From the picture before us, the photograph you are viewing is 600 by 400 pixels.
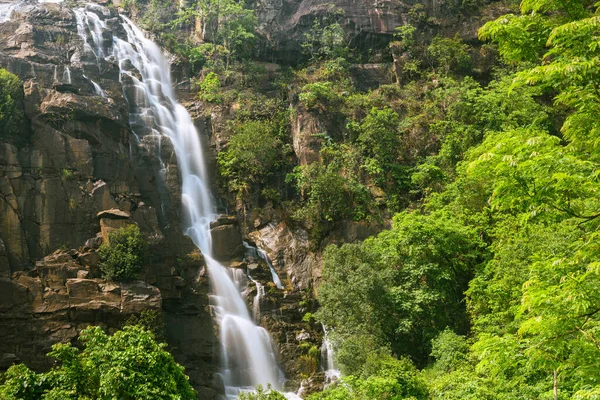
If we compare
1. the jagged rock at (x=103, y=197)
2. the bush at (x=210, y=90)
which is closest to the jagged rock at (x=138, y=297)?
the jagged rock at (x=103, y=197)

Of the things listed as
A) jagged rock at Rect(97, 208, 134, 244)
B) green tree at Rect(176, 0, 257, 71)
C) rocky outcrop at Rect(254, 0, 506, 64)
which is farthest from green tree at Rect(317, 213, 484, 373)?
rocky outcrop at Rect(254, 0, 506, 64)

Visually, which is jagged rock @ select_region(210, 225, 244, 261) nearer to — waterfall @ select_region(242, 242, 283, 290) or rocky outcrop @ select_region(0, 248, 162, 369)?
waterfall @ select_region(242, 242, 283, 290)

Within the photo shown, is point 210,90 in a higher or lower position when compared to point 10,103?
higher

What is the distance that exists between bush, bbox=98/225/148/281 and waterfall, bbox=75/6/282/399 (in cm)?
390

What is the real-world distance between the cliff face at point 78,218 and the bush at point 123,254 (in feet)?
1.56

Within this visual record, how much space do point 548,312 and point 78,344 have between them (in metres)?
18.6

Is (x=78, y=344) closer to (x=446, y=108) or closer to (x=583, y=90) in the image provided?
(x=583, y=90)

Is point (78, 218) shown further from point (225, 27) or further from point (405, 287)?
point (225, 27)

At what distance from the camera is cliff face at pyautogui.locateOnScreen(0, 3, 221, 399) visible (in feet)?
66.4

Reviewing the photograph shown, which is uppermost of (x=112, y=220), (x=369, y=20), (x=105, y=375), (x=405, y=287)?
(x=369, y=20)

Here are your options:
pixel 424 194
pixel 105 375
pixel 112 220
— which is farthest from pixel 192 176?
pixel 105 375

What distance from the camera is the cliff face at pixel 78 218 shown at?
20250 millimetres

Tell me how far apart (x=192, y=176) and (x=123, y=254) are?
372 inches

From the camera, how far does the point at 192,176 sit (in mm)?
30281
